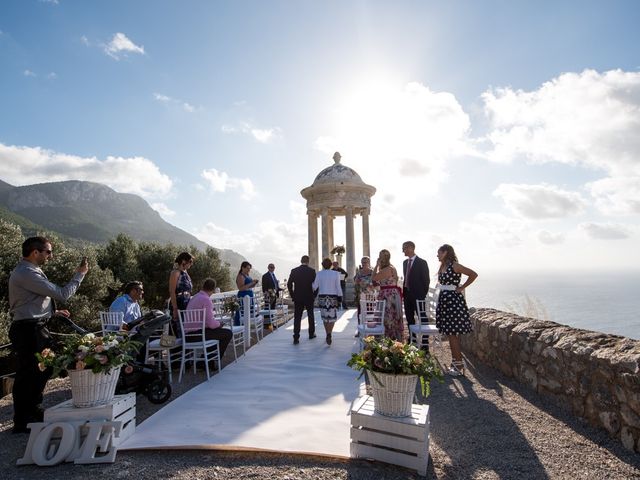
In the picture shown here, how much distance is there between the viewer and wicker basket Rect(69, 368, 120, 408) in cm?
368

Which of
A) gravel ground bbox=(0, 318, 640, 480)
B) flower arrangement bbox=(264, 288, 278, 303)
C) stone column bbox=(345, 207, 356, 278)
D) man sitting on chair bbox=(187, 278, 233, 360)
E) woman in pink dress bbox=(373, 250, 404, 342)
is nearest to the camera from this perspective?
gravel ground bbox=(0, 318, 640, 480)

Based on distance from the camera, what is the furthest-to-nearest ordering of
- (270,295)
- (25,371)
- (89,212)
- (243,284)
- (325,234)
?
(89,212) < (325,234) < (270,295) < (243,284) < (25,371)

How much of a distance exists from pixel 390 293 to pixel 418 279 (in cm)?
62

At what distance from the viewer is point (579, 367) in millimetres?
4281

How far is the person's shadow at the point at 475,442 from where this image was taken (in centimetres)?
331

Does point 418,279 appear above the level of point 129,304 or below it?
above

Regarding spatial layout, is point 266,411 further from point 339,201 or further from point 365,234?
point 365,234

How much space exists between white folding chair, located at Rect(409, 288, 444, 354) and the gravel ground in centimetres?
227

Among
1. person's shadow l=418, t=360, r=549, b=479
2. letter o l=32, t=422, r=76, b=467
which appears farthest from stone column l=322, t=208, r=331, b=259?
letter o l=32, t=422, r=76, b=467

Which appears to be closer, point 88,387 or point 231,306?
point 88,387

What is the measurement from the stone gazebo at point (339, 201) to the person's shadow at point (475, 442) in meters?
12.9

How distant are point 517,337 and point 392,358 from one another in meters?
3.20

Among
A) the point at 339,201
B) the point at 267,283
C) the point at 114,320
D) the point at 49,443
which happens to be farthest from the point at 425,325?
the point at 339,201

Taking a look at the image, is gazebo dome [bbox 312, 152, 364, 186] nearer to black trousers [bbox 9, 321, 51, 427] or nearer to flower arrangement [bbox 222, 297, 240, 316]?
flower arrangement [bbox 222, 297, 240, 316]
